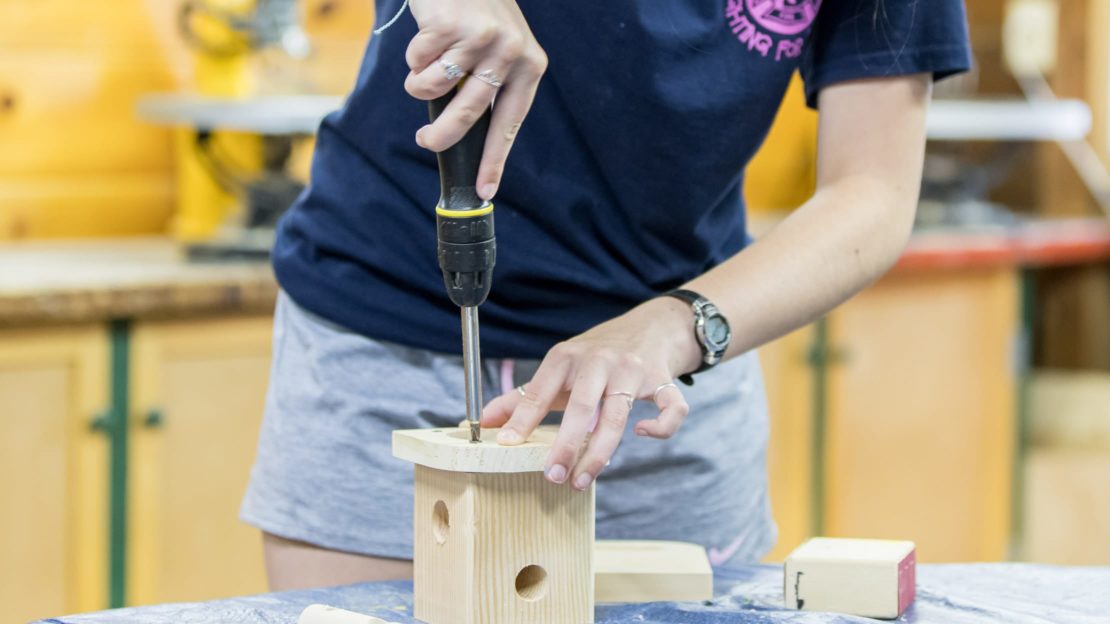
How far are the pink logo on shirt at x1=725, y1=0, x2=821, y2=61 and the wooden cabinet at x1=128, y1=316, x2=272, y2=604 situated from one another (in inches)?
46.3

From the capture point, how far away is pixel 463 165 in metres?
0.83

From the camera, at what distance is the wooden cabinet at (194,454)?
197 centimetres

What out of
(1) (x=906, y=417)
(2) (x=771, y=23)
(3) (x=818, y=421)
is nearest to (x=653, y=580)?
(2) (x=771, y=23)

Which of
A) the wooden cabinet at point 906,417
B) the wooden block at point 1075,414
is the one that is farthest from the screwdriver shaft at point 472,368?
the wooden block at point 1075,414

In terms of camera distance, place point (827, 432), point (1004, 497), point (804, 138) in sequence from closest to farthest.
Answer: point (827, 432) < point (1004, 497) < point (804, 138)

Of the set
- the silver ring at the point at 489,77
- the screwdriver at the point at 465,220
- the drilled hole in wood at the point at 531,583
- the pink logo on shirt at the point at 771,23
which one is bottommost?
the drilled hole in wood at the point at 531,583

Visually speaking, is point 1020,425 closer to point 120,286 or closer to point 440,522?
point 120,286

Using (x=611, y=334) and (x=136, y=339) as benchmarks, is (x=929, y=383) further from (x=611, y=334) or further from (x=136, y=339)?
(x=611, y=334)

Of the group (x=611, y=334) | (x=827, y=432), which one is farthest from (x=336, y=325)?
(x=827, y=432)

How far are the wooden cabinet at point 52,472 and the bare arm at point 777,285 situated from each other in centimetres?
114

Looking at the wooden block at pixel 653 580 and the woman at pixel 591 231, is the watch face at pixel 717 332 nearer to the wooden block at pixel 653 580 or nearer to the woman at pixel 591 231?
the woman at pixel 591 231

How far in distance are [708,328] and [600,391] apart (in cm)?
11

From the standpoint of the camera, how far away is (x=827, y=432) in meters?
2.77

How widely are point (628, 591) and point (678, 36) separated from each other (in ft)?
1.28
